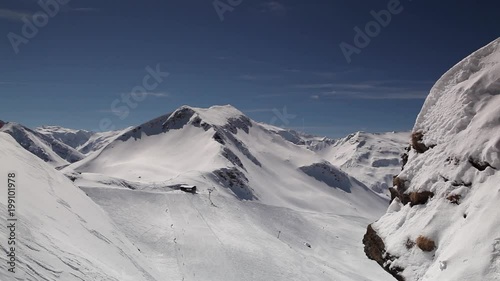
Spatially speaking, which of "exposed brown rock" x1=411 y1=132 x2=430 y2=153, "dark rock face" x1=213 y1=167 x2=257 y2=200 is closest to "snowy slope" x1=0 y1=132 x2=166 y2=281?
"exposed brown rock" x1=411 y1=132 x2=430 y2=153

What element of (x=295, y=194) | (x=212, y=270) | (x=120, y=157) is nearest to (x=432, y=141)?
(x=212, y=270)

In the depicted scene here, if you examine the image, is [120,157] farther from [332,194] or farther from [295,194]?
[332,194]

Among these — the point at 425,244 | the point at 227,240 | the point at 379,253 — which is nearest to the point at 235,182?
the point at 227,240

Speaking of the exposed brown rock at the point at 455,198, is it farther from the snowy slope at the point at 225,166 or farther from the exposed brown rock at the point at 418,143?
the snowy slope at the point at 225,166

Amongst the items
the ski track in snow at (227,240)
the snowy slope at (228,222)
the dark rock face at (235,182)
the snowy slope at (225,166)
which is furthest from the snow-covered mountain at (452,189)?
the dark rock face at (235,182)

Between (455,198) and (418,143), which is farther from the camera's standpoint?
(418,143)

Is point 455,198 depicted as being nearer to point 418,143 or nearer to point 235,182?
point 418,143
